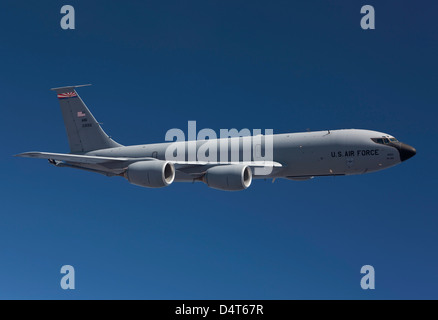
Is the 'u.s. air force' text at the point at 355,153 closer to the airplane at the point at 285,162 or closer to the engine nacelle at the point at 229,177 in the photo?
the airplane at the point at 285,162

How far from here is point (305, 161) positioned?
54.1m

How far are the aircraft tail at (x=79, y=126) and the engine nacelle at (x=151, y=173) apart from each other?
50.2 feet

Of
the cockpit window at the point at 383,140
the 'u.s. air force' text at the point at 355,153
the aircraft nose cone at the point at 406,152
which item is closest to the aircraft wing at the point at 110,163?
the 'u.s. air force' text at the point at 355,153

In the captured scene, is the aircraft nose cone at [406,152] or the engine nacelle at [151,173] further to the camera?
the engine nacelle at [151,173]

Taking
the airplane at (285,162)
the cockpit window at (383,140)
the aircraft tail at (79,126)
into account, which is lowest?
the airplane at (285,162)

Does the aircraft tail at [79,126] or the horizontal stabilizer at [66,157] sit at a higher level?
the aircraft tail at [79,126]

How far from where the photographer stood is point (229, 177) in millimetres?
50719

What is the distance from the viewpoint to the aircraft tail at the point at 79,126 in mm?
67500

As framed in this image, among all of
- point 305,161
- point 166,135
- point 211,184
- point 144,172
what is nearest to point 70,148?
point 166,135

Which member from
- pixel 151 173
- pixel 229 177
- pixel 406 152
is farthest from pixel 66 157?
pixel 406 152

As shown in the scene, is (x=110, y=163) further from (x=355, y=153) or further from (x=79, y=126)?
(x=355, y=153)

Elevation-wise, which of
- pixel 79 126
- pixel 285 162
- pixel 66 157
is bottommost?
pixel 285 162

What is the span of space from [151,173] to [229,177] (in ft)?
23.5

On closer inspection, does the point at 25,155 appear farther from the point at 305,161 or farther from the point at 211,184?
the point at 305,161
